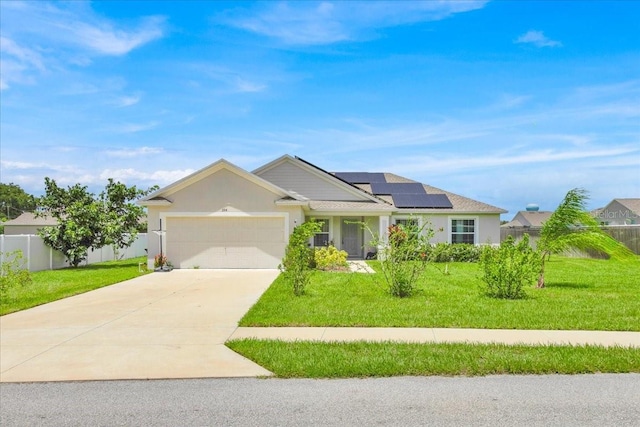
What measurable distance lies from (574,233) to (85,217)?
1980 centimetres

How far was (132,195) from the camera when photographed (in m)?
24.2

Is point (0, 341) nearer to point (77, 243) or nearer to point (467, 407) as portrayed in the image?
point (467, 407)

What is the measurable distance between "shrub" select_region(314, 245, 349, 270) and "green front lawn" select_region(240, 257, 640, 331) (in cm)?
451

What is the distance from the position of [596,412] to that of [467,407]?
1170 mm

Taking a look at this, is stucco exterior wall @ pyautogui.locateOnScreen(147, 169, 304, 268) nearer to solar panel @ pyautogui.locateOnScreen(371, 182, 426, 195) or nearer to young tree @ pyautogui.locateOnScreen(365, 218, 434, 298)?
young tree @ pyautogui.locateOnScreen(365, 218, 434, 298)

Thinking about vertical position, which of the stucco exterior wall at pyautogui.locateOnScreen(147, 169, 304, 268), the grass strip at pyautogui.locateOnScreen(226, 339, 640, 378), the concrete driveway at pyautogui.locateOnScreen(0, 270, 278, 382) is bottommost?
the concrete driveway at pyautogui.locateOnScreen(0, 270, 278, 382)

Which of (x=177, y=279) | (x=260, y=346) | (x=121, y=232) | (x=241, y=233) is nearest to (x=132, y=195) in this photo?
(x=121, y=232)

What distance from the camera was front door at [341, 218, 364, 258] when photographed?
25828 mm

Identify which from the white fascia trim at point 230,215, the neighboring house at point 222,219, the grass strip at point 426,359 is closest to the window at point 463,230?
the neighboring house at point 222,219

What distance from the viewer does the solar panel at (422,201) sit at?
2636 cm

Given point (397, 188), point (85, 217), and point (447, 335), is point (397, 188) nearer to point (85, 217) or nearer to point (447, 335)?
point (85, 217)

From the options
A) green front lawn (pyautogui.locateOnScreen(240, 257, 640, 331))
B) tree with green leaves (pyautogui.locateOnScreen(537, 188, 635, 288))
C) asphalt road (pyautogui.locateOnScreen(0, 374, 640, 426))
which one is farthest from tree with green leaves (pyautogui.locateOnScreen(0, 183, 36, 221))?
asphalt road (pyautogui.locateOnScreen(0, 374, 640, 426))

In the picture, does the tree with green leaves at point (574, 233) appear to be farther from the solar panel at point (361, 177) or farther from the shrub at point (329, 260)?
the solar panel at point (361, 177)

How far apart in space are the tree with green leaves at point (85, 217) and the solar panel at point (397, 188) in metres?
13.2
